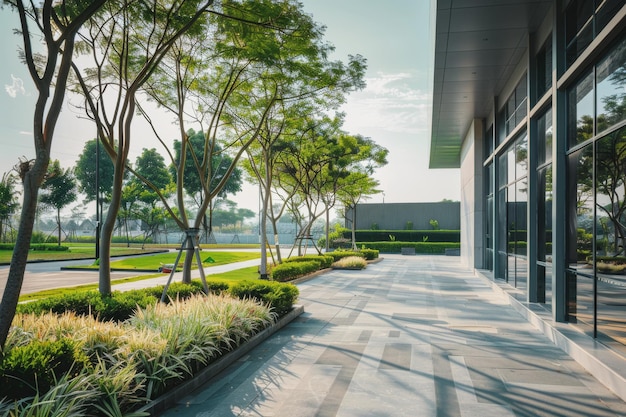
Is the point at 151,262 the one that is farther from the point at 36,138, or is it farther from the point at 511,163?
the point at 36,138

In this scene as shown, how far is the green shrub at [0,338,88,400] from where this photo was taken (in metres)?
4.16

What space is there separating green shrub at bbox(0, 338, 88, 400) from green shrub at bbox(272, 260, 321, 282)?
38.5 ft

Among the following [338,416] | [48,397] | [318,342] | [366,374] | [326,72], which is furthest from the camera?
[326,72]

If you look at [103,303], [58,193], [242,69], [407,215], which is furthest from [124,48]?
[58,193]

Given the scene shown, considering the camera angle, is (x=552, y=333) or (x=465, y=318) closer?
(x=552, y=333)

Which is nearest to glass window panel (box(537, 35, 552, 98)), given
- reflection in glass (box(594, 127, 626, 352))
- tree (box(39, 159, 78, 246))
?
reflection in glass (box(594, 127, 626, 352))

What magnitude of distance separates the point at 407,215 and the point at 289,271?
32901mm

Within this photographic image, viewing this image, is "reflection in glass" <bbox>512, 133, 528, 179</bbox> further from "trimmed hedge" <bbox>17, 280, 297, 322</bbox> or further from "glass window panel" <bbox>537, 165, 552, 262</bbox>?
"trimmed hedge" <bbox>17, 280, 297, 322</bbox>

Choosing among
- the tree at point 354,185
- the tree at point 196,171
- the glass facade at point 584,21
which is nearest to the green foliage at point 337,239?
the tree at point 354,185

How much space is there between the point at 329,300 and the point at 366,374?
6744 mm

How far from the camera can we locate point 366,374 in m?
6.07

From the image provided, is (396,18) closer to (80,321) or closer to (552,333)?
(552,333)

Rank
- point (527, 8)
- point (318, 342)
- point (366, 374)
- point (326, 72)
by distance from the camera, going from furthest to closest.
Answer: point (326, 72)
point (527, 8)
point (318, 342)
point (366, 374)

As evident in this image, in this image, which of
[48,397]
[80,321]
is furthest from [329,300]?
[48,397]
